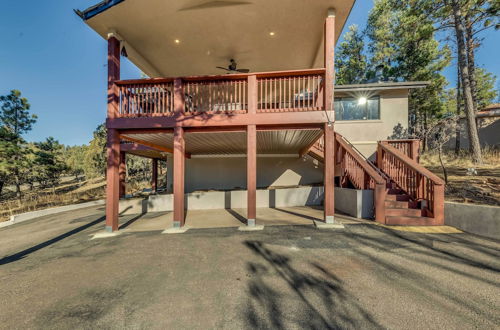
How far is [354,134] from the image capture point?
927 cm

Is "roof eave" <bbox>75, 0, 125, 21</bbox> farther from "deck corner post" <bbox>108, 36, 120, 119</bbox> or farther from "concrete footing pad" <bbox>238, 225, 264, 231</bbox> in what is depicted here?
"concrete footing pad" <bbox>238, 225, 264, 231</bbox>

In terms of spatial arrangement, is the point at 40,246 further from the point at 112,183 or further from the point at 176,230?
the point at 176,230

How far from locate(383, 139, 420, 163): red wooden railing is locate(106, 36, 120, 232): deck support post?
31.2ft

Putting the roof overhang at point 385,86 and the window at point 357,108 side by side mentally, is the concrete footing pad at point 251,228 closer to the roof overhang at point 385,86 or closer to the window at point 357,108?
the window at point 357,108

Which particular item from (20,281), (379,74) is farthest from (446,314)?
(379,74)

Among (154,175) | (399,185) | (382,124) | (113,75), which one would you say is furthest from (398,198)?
(154,175)

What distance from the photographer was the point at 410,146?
7109 mm

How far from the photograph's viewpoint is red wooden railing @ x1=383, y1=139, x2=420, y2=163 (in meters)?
6.96

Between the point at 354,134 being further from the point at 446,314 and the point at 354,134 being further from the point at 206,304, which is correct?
the point at 206,304

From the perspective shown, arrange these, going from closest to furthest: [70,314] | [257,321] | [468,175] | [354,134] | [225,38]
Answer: [257,321] → [70,314] → [225,38] → [468,175] → [354,134]

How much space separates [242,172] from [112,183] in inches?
265

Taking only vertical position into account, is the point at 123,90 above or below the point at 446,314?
above

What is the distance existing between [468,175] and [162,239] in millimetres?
11207

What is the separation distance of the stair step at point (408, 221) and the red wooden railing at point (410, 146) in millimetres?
3107
